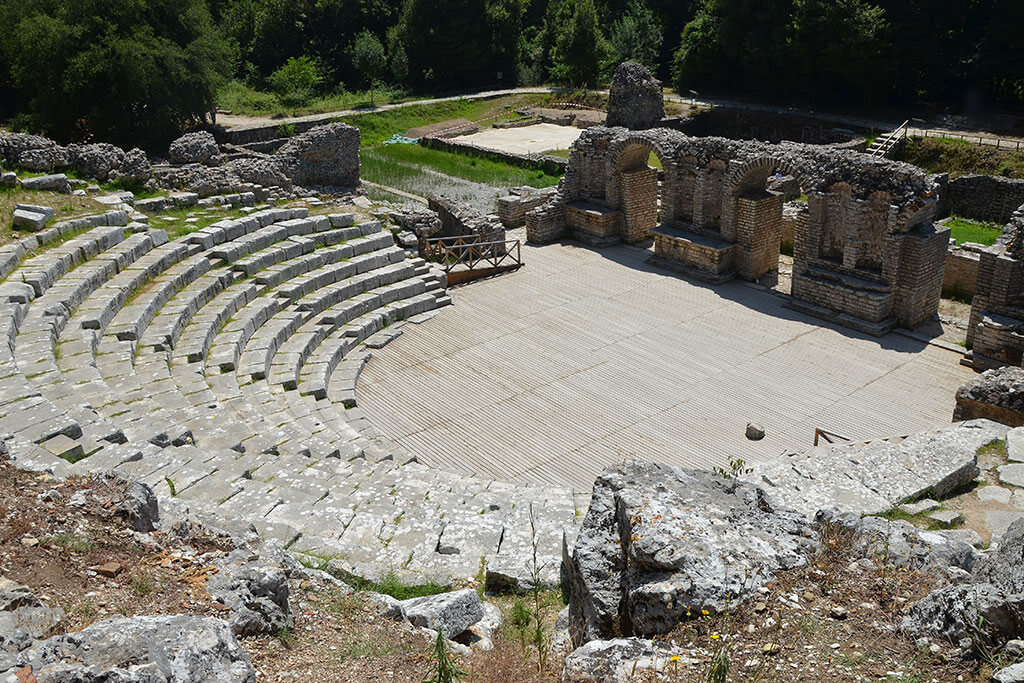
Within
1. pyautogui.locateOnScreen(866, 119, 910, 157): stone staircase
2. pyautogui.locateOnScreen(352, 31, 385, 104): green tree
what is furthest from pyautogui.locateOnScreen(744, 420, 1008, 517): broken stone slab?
pyautogui.locateOnScreen(352, 31, 385, 104): green tree

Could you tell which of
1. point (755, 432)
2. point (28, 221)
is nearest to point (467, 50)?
point (28, 221)

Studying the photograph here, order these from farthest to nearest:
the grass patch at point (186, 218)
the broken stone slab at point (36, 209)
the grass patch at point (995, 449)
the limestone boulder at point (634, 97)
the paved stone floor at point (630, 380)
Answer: the limestone boulder at point (634, 97), the grass patch at point (186, 218), the broken stone slab at point (36, 209), the paved stone floor at point (630, 380), the grass patch at point (995, 449)

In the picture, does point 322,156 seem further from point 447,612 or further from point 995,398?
point 447,612

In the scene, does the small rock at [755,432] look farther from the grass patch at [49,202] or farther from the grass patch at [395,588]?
the grass patch at [49,202]

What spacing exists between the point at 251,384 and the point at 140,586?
7218 mm

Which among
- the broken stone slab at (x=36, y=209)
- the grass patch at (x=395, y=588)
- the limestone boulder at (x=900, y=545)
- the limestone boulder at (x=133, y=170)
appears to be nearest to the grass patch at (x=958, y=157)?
the limestone boulder at (x=900, y=545)

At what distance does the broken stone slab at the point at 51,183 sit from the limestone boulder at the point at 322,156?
5.27 meters

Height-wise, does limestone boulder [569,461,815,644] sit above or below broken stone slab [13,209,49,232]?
below

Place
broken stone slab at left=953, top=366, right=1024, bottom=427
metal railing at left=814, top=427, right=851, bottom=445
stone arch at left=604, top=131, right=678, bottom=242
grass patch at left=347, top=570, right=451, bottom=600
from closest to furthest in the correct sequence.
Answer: grass patch at left=347, top=570, right=451, bottom=600 → metal railing at left=814, top=427, right=851, bottom=445 → broken stone slab at left=953, top=366, right=1024, bottom=427 → stone arch at left=604, top=131, right=678, bottom=242

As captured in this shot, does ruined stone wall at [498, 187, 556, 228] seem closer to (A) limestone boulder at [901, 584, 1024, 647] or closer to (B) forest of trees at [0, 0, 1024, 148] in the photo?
(B) forest of trees at [0, 0, 1024, 148]

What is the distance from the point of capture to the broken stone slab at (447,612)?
561 centimetres

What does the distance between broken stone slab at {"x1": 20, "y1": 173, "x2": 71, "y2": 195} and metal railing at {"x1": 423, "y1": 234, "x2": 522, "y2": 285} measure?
6866 millimetres

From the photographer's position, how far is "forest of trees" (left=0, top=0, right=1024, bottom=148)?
977 inches

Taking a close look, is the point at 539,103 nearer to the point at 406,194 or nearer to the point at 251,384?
the point at 406,194
